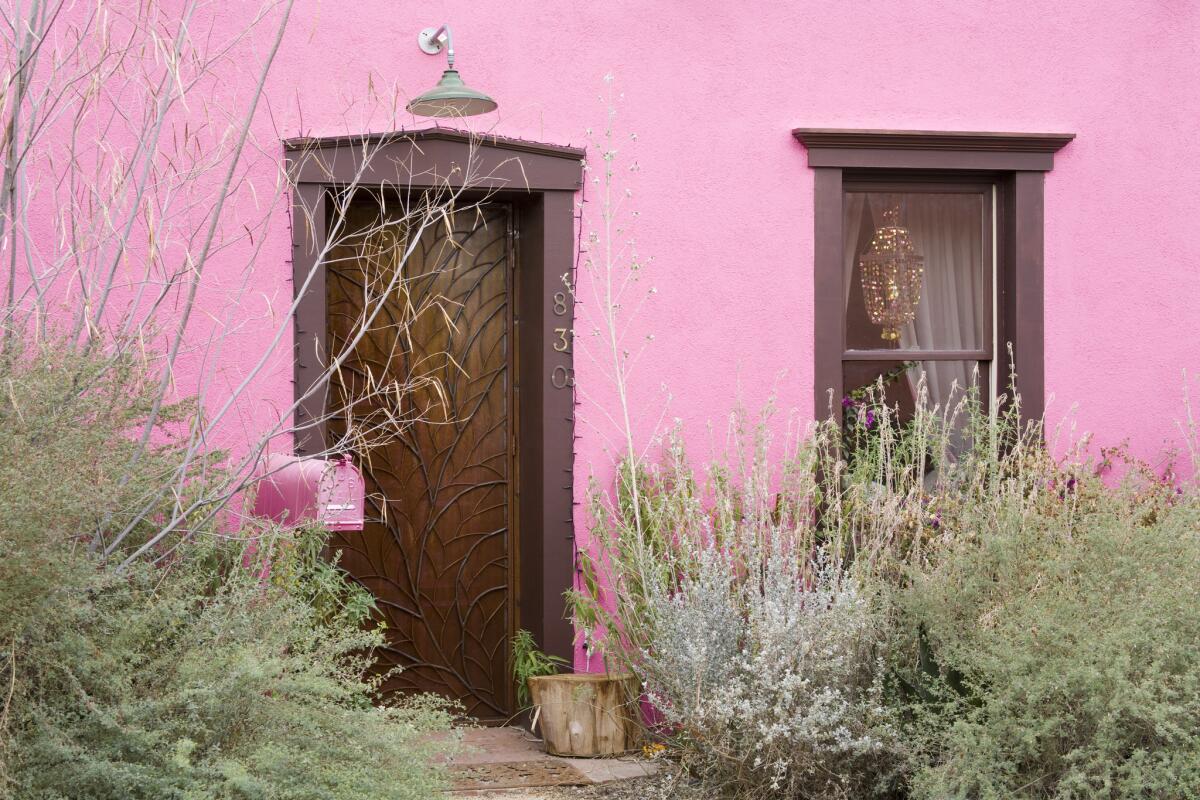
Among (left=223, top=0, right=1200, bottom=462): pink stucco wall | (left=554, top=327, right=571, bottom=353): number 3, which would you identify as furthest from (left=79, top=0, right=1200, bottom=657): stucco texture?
(left=554, top=327, right=571, bottom=353): number 3

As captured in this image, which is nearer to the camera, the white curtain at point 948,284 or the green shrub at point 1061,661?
the green shrub at point 1061,661

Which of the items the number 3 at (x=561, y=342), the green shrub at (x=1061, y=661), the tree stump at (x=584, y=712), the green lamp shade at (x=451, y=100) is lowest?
the tree stump at (x=584, y=712)

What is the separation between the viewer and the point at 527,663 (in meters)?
5.65

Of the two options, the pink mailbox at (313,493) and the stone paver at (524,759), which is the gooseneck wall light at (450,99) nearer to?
the pink mailbox at (313,493)

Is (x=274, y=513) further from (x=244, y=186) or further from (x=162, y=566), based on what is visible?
(x=244, y=186)

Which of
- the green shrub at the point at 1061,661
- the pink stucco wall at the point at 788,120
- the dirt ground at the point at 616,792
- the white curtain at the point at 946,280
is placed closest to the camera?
the green shrub at the point at 1061,661

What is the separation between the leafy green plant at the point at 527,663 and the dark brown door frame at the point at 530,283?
0.17ft

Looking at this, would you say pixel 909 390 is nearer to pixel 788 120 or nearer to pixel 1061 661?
pixel 788 120

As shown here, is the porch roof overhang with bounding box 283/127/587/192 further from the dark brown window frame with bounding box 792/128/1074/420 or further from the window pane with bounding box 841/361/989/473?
the window pane with bounding box 841/361/989/473

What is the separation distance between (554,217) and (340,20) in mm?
1264

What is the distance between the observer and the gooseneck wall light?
16.5 feet

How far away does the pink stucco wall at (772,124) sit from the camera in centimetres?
551

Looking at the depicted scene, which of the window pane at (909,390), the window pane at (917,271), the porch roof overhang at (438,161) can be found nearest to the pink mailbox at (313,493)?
the porch roof overhang at (438,161)

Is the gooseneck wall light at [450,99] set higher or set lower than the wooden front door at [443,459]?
higher
